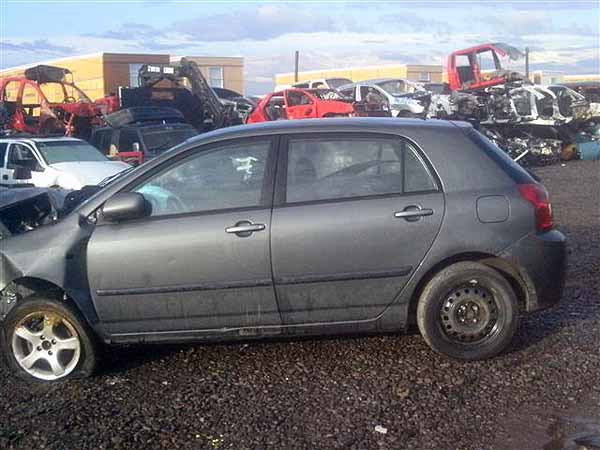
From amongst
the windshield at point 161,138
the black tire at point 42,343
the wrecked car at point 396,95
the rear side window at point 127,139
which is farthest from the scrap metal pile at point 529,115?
the black tire at point 42,343

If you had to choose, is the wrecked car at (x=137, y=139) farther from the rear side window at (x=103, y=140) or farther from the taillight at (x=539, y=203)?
the taillight at (x=539, y=203)

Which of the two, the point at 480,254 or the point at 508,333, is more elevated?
the point at 480,254

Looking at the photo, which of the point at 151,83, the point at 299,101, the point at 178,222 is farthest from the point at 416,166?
the point at 151,83

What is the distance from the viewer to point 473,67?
78.9ft

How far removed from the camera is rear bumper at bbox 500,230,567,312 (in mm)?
5031

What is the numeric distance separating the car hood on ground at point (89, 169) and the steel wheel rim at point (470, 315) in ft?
27.8

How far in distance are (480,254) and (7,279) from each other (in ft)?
10.0

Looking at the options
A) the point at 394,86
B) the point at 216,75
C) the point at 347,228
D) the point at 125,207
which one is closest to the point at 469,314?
the point at 347,228

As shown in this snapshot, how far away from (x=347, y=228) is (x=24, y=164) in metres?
9.53

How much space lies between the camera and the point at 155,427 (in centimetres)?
427

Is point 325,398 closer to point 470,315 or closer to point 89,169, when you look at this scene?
point 470,315

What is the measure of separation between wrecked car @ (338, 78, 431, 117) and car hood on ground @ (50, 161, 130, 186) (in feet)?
35.2

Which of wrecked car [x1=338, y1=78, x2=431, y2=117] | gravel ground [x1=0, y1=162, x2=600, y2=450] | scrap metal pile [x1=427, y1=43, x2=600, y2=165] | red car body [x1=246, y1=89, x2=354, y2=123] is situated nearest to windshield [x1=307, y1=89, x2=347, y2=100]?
red car body [x1=246, y1=89, x2=354, y2=123]

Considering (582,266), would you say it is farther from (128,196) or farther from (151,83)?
(151,83)
